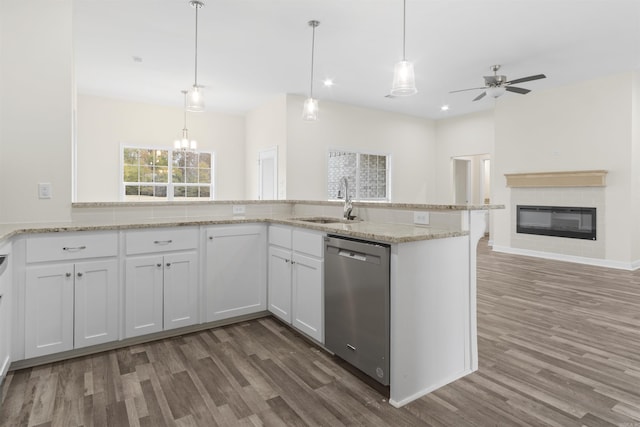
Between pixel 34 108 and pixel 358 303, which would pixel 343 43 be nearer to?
pixel 34 108

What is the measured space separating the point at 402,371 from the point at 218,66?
4687 millimetres

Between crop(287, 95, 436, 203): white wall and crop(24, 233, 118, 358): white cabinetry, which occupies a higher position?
crop(287, 95, 436, 203): white wall

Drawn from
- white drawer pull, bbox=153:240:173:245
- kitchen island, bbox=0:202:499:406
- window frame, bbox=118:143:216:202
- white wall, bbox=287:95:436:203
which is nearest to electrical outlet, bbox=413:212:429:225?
kitchen island, bbox=0:202:499:406

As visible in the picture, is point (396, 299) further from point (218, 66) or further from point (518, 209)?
point (518, 209)

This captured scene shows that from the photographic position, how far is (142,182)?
7102mm

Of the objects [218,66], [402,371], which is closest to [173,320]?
[402,371]

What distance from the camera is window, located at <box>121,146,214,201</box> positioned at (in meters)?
6.95

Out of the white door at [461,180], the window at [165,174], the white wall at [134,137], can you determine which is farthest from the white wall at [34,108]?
the white door at [461,180]

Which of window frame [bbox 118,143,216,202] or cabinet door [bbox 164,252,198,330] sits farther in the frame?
window frame [bbox 118,143,216,202]

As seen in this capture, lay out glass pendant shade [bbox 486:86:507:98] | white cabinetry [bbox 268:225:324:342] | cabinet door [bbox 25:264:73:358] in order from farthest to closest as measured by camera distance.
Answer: glass pendant shade [bbox 486:86:507:98] < white cabinetry [bbox 268:225:324:342] < cabinet door [bbox 25:264:73:358]

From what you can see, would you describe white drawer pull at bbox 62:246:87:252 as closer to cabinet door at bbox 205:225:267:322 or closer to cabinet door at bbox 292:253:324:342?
cabinet door at bbox 205:225:267:322

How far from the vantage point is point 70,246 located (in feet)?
7.71

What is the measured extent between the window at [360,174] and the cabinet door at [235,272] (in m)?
3.90

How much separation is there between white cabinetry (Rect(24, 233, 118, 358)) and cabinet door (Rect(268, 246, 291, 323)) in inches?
45.9
